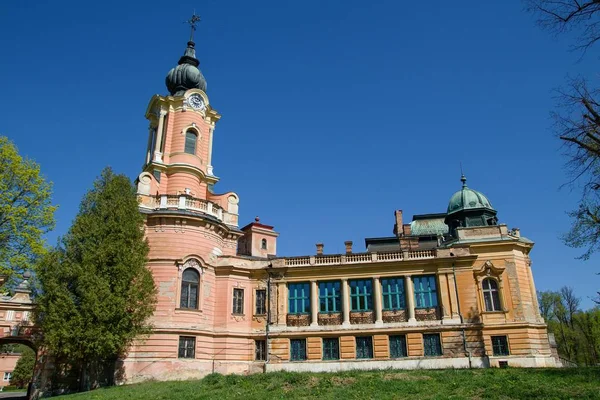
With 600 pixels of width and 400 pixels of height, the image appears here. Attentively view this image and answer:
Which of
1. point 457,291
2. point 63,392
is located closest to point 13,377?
point 63,392

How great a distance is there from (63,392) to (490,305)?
28.3 m

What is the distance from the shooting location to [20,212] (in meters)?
25.2

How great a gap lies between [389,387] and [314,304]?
14050 millimetres

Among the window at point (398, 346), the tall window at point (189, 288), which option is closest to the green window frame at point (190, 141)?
the tall window at point (189, 288)

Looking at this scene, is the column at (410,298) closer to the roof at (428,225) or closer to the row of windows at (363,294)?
the row of windows at (363,294)

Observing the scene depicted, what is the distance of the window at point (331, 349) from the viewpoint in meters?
31.5

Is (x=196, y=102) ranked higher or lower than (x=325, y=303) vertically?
higher

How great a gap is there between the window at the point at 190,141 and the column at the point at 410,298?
19.9 metres

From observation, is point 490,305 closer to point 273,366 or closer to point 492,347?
point 492,347

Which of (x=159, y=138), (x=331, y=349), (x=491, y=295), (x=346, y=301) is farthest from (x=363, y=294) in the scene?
(x=159, y=138)

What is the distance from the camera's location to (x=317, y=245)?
123 feet

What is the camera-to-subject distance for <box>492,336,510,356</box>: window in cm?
3031

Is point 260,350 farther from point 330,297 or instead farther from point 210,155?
point 210,155

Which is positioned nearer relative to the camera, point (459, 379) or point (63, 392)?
point (459, 379)
